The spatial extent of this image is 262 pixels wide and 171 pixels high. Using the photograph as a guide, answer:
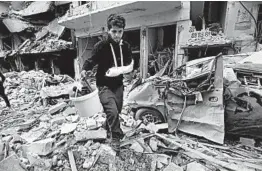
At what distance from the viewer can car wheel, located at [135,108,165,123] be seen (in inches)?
163

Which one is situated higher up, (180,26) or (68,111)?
(180,26)

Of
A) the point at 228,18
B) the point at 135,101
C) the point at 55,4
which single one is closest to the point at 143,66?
the point at 228,18

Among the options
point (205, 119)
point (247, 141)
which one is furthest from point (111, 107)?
point (247, 141)

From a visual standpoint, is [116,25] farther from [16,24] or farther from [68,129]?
[16,24]

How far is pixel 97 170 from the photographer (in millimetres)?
2629

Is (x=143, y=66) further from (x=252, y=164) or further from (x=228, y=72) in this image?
(x=252, y=164)

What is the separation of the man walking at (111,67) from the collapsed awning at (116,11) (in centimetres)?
542

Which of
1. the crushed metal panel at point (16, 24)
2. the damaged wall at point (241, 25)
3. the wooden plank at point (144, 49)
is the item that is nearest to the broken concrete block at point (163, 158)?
the wooden plank at point (144, 49)

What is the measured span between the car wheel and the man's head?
2.14 metres

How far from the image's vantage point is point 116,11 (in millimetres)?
8789

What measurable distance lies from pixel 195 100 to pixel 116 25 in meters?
2.00

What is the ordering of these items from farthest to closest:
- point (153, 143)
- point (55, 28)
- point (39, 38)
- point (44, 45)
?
point (39, 38) → point (55, 28) → point (44, 45) → point (153, 143)

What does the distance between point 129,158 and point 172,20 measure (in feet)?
21.6

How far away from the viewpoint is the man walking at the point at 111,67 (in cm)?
257
